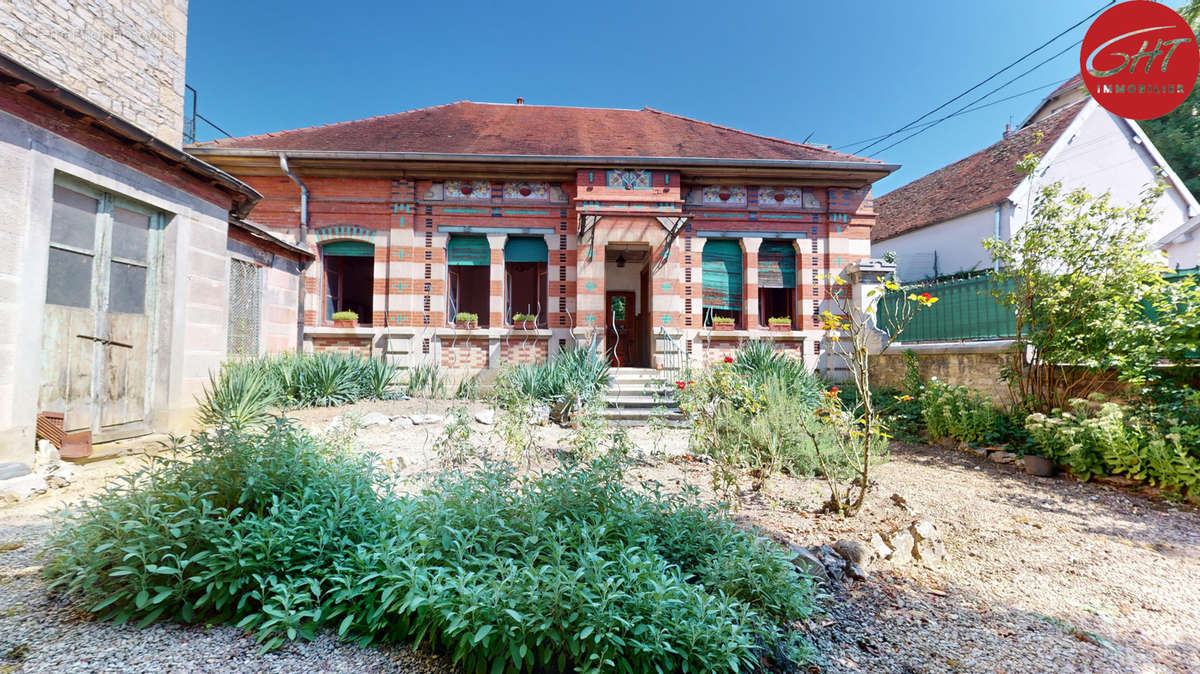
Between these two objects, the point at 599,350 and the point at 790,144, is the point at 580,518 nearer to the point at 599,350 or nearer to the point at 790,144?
the point at 599,350

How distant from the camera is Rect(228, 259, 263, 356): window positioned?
7.20 meters

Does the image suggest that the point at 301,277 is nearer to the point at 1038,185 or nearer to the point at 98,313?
the point at 98,313

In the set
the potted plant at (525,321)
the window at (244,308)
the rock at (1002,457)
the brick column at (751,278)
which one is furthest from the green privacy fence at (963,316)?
the window at (244,308)

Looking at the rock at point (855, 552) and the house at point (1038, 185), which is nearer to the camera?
the rock at point (855, 552)

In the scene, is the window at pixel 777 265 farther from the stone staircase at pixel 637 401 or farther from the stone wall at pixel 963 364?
the stone staircase at pixel 637 401

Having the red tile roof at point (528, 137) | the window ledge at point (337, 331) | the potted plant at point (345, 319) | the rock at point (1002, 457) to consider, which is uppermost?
the red tile roof at point (528, 137)

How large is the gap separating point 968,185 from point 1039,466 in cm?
1123

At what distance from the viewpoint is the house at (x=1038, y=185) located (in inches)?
428

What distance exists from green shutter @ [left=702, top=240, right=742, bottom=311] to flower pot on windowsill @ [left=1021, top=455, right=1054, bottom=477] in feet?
19.3

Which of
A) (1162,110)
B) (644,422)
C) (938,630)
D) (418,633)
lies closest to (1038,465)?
(938,630)

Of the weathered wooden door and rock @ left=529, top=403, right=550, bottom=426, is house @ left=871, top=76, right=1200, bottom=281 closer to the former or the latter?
rock @ left=529, top=403, right=550, bottom=426

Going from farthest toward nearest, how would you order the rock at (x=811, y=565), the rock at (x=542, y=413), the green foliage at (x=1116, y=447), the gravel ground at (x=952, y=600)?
the rock at (x=542, y=413) → the green foliage at (x=1116, y=447) → the rock at (x=811, y=565) → the gravel ground at (x=952, y=600)

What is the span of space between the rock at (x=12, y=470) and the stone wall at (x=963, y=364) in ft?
36.0

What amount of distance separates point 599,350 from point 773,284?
439 centimetres
